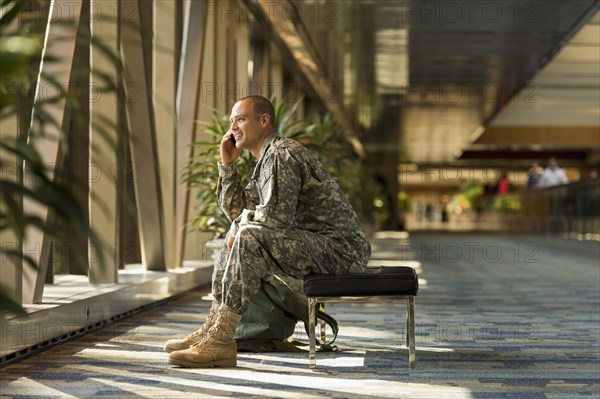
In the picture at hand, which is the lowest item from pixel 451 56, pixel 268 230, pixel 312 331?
pixel 312 331

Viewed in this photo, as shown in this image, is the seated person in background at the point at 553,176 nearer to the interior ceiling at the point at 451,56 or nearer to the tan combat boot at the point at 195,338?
the interior ceiling at the point at 451,56

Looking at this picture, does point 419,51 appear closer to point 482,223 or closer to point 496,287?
point 496,287

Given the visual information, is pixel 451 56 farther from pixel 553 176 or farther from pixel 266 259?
pixel 266 259

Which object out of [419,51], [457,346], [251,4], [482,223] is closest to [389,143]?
[482,223]

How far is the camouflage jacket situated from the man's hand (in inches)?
1.6

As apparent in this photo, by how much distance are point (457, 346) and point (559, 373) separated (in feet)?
2.60

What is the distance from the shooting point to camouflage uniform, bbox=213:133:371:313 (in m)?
3.71

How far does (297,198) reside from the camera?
382cm

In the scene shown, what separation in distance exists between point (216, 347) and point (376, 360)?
652 millimetres

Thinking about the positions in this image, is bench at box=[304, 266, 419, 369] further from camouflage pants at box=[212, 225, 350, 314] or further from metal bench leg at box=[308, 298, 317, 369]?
camouflage pants at box=[212, 225, 350, 314]

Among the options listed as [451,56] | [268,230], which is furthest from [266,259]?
[451,56]

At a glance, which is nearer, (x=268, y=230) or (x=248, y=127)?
(x=268, y=230)

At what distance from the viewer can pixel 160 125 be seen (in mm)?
7785

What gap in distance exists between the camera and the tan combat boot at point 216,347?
3.71 meters
